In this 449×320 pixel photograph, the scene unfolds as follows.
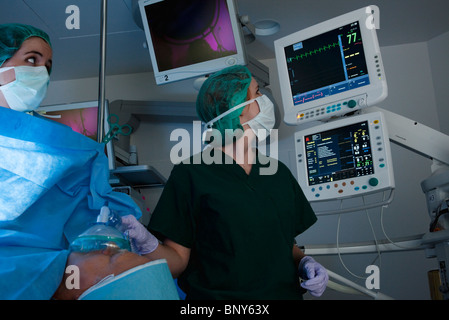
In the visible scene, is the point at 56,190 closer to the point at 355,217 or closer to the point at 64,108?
the point at 64,108

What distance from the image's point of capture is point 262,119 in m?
1.54

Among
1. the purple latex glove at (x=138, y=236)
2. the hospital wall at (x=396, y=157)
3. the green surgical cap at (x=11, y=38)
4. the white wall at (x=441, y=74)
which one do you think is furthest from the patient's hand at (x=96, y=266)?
the white wall at (x=441, y=74)

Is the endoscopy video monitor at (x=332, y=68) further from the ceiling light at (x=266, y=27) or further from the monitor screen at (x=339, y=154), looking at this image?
the ceiling light at (x=266, y=27)

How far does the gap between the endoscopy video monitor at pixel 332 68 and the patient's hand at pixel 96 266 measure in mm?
1388

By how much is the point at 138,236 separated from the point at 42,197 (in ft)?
0.84

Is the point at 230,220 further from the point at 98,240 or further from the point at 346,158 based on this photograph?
the point at 346,158

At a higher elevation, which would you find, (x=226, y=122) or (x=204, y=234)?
(x=226, y=122)

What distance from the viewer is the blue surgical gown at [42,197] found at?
2.72 feet

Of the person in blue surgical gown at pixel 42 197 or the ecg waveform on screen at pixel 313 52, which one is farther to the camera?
the ecg waveform on screen at pixel 313 52

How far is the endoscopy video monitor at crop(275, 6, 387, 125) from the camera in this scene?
6.25ft

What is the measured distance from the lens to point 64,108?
9.57 feet
